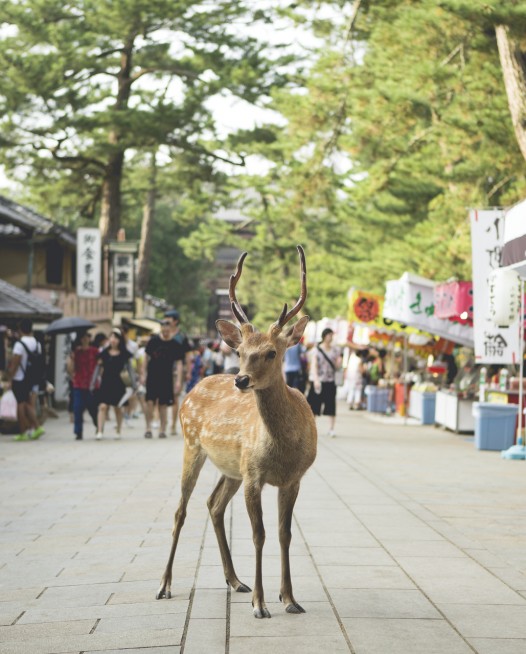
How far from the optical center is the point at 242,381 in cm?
520

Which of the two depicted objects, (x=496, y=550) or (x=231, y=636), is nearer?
(x=231, y=636)

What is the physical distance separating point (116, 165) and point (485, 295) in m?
20.7

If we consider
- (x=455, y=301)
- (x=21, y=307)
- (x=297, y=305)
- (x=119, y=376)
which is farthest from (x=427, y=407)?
(x=297, y=305)

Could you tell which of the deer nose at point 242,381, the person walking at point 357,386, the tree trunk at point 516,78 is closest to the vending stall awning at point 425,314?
the tree trunk at point 516,78

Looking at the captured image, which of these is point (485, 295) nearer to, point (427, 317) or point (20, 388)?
point (427, 317)

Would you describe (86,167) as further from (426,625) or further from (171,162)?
(426,625)

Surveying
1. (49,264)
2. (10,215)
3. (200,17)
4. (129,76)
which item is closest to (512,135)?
(10,215)

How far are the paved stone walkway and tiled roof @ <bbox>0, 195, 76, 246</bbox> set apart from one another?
1192cm

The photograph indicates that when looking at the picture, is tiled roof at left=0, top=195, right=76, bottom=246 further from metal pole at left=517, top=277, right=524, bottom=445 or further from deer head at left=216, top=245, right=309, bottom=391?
deer head at left=216, top=245, right=309, bottom=391

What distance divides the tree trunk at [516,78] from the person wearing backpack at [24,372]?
27.4 feet

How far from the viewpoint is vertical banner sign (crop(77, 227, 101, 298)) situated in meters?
31.7

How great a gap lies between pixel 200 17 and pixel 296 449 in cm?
2668

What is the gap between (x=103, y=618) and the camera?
5547mm

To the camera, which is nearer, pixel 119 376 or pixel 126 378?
pixel 119 376
